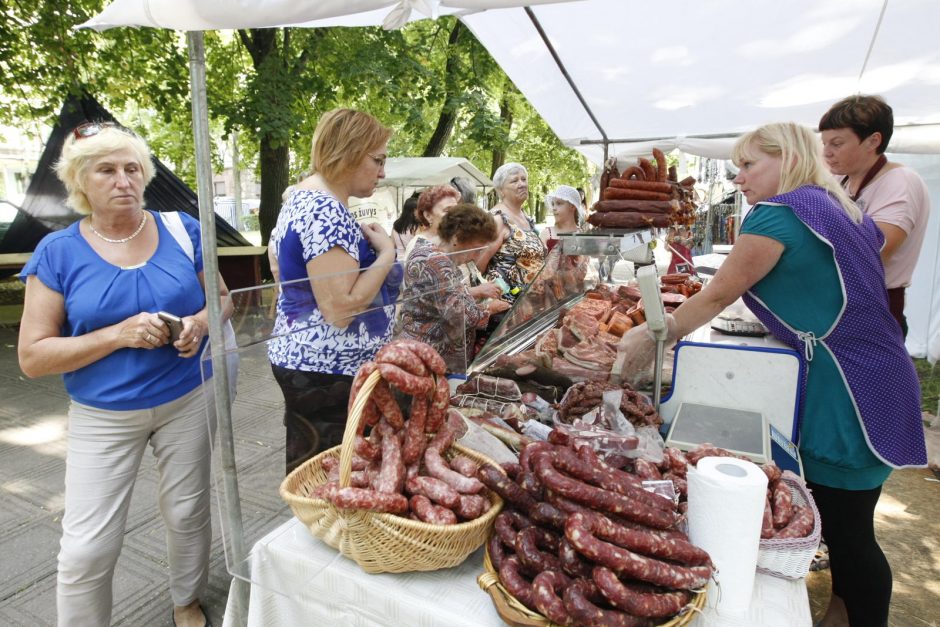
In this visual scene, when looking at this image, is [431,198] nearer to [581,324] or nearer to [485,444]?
[581,324]

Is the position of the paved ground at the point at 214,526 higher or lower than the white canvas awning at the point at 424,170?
lower

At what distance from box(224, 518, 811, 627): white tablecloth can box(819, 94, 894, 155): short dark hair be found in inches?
108

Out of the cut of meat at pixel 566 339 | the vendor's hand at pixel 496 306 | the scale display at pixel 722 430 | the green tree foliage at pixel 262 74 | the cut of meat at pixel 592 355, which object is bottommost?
the scale display at pixel 722 430

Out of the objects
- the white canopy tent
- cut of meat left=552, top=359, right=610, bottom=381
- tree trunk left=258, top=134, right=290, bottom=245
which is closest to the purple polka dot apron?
cut of meat left=552, top=359, right=610, bottom=381

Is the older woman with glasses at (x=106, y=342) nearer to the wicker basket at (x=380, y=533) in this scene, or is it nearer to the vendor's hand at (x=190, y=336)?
the vendor's hand at (x=190, y=336)

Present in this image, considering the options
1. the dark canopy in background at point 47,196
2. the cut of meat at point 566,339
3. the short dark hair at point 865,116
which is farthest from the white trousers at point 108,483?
the dark canopy in background at point 47,196

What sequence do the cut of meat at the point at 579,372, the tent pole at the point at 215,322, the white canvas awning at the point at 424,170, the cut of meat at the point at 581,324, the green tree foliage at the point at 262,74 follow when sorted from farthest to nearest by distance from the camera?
the white canvas awning at the point at 424,170
the green tree foliage at the point at 262,74
the cut of meat at the point at 581,324
the cut of meat at the point at 579,372
the tent pole at the point at 215,322

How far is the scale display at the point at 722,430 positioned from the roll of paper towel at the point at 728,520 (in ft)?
2.00

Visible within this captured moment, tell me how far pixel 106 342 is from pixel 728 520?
7.18 feet

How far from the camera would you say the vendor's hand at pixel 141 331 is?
2.14 m

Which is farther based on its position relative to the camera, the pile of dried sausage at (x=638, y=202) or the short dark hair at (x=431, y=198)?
the short dark hair at (x=431, y=198)

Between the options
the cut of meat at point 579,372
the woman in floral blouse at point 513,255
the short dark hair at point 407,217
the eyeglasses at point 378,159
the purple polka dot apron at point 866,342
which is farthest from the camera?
the short dark hair at point 407,217

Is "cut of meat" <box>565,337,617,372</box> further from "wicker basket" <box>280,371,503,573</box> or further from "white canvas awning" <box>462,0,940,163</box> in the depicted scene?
"white canvas awning" <box>462,0,940,163</box>

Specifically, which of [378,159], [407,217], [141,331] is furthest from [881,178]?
[407,217]
